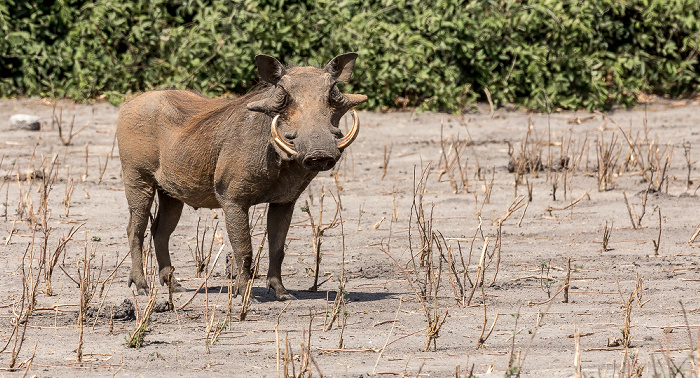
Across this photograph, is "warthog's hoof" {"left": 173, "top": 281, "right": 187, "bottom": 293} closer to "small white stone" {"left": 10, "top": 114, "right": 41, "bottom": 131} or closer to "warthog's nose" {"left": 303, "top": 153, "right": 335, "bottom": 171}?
"warthog's nose" {"left": 303, "top": 153, "right": 335, "bottom": 171}

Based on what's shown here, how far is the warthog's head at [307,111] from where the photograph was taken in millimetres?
4945

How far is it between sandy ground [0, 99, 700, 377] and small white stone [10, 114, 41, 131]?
21 centimetres

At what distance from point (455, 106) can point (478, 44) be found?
0.74 meters

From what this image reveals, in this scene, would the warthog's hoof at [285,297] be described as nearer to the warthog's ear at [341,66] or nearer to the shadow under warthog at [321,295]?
the shadow under warthog at [321,295]

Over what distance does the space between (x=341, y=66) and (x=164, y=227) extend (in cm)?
167

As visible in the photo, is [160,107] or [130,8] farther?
[130,8]

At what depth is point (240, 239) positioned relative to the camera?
5.67 metres

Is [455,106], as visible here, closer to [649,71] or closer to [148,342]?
[649,71]

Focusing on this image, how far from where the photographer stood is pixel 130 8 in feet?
38.3

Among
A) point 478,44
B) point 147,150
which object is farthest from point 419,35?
point 147,150

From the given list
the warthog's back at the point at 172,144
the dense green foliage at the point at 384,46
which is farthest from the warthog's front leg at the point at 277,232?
the dense green foliage at the point at 384,46

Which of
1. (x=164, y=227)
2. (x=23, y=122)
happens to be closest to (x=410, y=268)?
(x=164, y=227)

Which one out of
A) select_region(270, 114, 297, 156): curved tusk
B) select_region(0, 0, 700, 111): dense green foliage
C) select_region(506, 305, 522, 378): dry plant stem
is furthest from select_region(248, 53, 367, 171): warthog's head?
select_region(0, 0, 700, 111): dense green foliage

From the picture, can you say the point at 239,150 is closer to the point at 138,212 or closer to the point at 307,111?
the point at 307,111
